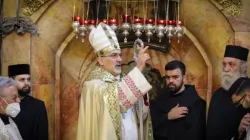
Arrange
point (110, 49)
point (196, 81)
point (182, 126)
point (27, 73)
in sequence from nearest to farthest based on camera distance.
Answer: point (110, 49), point (182, 126), point (27, 73), point (196, 81)

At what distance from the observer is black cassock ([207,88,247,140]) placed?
517 cm

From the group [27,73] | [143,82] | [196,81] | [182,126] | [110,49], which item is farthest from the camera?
[196,81]

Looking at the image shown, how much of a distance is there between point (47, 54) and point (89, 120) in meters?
2.49

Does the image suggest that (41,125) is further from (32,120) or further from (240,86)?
(240,86)

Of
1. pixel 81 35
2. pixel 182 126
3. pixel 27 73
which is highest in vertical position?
pixel 81 35

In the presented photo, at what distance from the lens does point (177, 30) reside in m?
6.37

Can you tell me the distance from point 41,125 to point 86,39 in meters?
1.36

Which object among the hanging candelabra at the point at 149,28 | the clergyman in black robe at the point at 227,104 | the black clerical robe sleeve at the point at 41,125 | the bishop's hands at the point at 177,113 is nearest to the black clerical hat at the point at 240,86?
the clergyman in black robe at the point at 227,104

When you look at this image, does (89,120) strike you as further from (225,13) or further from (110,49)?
(225,13)

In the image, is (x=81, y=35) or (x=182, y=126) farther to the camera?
(x=81, y=35)

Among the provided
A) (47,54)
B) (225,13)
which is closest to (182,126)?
(225,13)

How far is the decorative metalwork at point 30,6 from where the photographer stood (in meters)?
6.72

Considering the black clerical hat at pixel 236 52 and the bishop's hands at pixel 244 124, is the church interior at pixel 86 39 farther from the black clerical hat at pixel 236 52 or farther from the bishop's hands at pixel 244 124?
the bishop's hands at pixel 244 124

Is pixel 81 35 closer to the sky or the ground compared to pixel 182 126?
closer to the sky
